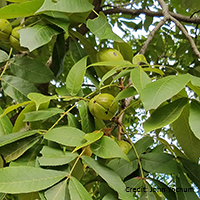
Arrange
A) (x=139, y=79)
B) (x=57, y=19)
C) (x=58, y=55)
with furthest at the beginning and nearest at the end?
1. (x=58, y=55)
2. (x=57, y=19)
3. (x=139, y=79)

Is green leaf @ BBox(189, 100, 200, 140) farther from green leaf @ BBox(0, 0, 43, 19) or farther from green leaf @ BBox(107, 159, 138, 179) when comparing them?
green leaf @ BBox(0, 0, 43, 19)

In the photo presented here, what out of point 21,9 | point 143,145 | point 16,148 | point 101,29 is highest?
point 21,9

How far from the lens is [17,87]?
3.26ft

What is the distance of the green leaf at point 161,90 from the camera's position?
59 cm

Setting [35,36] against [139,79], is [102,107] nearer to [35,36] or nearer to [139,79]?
[139,79]

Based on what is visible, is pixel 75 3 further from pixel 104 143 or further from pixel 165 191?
pixel 165 191

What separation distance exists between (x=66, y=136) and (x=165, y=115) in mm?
296

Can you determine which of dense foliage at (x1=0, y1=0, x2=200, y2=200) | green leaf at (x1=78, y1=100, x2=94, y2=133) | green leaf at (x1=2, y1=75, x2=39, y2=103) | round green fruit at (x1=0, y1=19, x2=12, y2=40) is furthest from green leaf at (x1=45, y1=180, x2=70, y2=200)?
round green fruit at (x1=0, y1=19, x2=12, y2=40)

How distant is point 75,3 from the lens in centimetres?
86

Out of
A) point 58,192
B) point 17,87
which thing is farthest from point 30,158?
point 17,87

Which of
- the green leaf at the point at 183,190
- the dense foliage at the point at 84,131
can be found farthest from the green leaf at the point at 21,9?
the green leaf at the point at 183,190

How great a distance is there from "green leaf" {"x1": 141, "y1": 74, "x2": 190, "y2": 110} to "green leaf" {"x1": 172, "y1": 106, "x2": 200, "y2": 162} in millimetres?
218

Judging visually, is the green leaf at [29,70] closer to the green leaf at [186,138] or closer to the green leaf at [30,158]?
the green leaf at [30,158]

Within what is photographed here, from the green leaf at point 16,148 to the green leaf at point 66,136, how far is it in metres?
0.09
